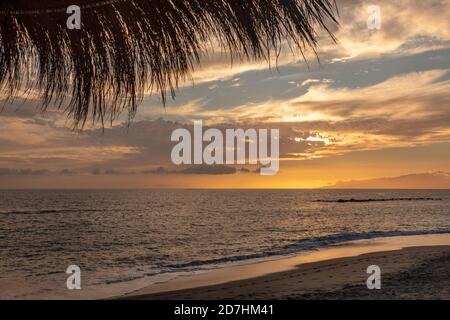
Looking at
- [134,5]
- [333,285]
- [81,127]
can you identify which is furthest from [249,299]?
[134,5]

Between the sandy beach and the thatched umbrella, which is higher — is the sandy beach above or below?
below

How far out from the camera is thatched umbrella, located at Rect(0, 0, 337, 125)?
76.8 inches

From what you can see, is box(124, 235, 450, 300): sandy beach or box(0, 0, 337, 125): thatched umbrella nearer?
box(0, 0, 337, 125): thatched umbrella

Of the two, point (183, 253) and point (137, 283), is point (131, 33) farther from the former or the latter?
point (183, 253)

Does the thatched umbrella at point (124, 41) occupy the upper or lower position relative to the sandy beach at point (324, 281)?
upper

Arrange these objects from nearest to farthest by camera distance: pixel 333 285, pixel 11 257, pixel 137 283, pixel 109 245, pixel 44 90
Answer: pixel 44 90
pixel 333 285
pixel 137 283
pixel 11 257
pixel 109 245

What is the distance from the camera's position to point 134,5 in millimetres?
2057

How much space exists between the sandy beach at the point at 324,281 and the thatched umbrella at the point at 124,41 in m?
7.85

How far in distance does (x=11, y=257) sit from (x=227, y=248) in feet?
31.5

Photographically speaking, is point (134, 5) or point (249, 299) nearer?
point (134, 5)

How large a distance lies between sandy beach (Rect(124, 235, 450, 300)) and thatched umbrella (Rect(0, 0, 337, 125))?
785cm

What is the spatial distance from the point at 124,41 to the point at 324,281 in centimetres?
989

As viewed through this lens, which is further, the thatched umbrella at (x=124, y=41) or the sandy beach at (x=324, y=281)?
the sandy beach at (x=324, y=281)

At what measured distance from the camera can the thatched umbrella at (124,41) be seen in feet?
6.40
